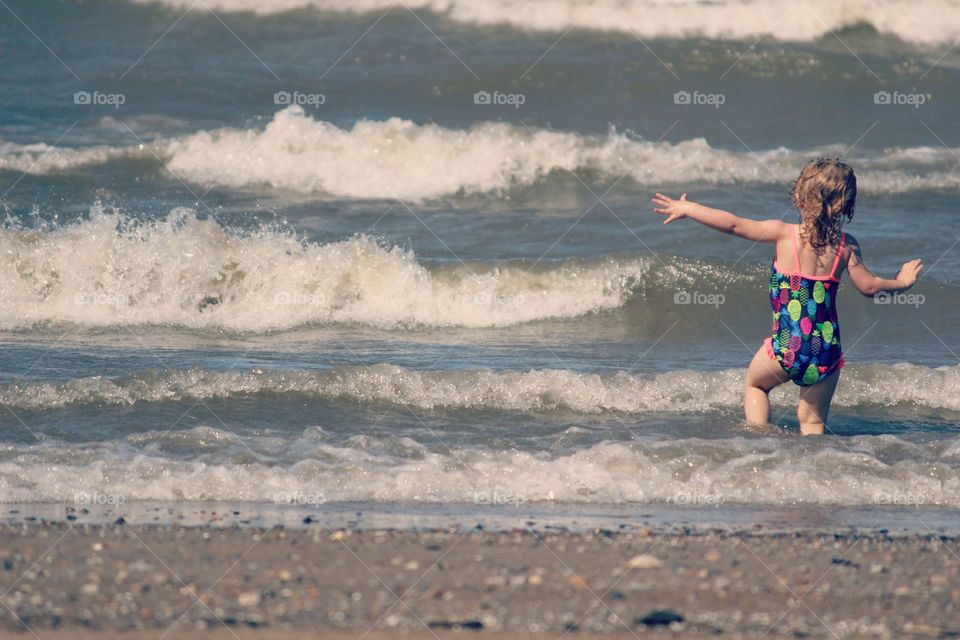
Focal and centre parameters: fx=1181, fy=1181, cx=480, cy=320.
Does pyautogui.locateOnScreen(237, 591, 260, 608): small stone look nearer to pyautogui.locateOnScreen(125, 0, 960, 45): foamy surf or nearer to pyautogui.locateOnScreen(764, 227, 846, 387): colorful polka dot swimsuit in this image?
pyautogui.locateOnScreen(764, 227, 846, 387): colorful polka dot swimsuit

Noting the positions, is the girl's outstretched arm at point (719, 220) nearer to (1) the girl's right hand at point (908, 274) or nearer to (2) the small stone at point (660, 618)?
(1) the girl's right hand at point (908, 274)

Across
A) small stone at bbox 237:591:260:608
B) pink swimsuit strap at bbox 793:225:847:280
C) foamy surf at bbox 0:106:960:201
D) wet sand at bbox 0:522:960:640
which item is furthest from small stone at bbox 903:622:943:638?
foamy surf at bbox 0:106:960:201

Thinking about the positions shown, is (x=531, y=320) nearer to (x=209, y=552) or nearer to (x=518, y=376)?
(x=518, y=376)

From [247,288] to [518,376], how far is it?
3.27 m

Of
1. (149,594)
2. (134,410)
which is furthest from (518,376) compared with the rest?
(149,594)

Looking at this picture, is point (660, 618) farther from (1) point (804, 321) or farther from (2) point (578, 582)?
(1) point (804, 321)

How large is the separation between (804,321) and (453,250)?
16.8 feet

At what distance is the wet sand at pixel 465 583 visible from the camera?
144 inches

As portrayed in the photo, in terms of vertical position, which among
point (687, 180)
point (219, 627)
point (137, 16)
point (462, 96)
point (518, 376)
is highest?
point (137, 16)

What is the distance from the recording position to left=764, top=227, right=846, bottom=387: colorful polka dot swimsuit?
5699mm

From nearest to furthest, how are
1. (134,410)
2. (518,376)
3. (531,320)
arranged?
(134,410) < (518,376) < (531,320)

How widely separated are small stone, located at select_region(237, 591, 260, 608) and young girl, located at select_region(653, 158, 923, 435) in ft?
8.62

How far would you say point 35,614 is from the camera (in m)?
3.66

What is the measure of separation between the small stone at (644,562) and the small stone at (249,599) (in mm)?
1294
